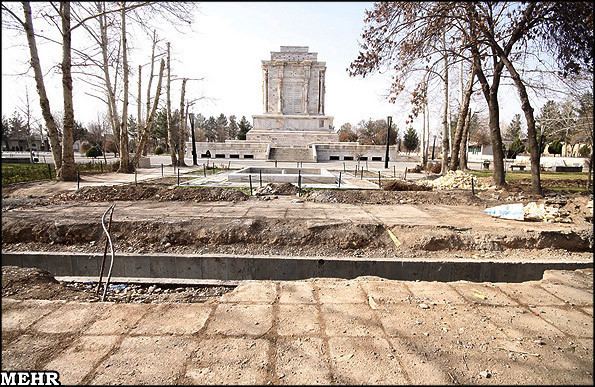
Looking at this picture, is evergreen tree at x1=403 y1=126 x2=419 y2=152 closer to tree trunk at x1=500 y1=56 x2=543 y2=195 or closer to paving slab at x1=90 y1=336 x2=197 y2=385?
tree trunk at x1=500 y1=56 x2=543 y2=195

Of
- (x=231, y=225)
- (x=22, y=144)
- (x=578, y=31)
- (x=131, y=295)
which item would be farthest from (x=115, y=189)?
(x=22, y=144)

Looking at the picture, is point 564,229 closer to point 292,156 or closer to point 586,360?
point 586,360

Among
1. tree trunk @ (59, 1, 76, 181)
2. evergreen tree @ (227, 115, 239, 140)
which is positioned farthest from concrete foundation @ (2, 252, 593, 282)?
evergreen tree @ (227, 115, 239, 140)

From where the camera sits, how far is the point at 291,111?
151 ft

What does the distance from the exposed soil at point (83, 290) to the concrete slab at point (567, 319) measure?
14.8ft

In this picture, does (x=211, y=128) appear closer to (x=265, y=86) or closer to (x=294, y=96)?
(x=265, y=86)

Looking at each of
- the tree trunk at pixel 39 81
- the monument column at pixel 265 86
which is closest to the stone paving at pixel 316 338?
the tree trunk at pixel 39 81

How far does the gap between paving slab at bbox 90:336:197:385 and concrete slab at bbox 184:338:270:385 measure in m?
0.12

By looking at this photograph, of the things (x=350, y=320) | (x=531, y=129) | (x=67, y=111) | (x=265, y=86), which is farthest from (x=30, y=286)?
(x=265, y=86)

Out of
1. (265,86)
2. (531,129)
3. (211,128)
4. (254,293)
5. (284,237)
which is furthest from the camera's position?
(211,128)

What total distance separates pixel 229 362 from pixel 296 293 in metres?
1.63

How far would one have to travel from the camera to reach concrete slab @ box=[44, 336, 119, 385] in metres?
2.76

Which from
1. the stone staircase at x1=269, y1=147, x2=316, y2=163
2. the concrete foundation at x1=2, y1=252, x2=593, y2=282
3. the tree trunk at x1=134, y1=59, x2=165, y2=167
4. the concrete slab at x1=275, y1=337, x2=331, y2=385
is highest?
the tree trunk at x1=134, y1=59, x2=165, y2=167

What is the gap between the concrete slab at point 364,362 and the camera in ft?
8.75
